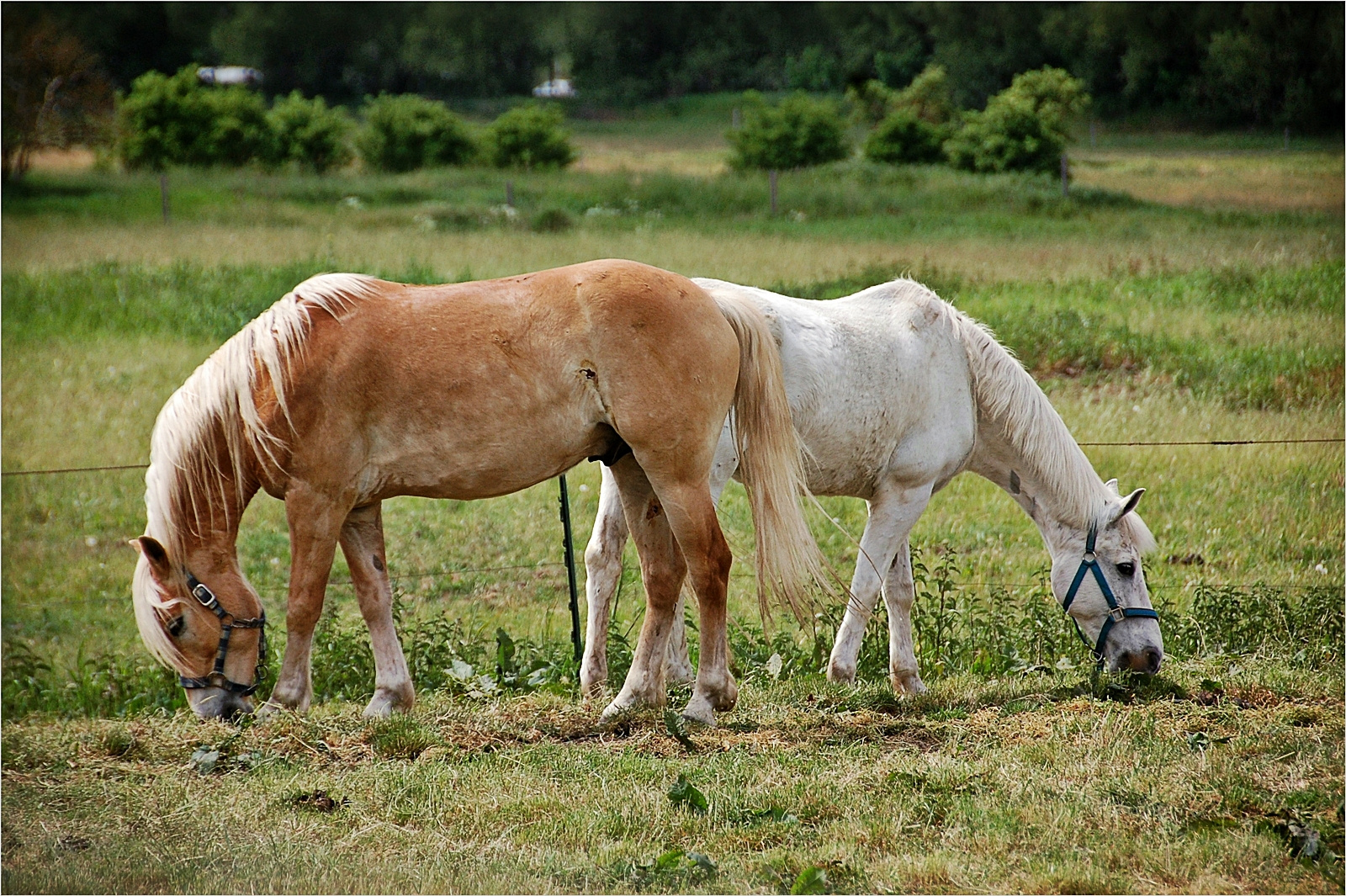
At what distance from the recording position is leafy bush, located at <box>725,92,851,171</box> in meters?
21.8

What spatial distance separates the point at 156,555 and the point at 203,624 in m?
0.31

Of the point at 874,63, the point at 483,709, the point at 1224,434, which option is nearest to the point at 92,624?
the point at 483,709

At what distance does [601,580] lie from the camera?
16.7 feet

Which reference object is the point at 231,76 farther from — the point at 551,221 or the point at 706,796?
the point at 706,796

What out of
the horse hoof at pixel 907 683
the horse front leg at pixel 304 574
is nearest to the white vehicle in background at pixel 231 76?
the horse front leg at pixel 304 574

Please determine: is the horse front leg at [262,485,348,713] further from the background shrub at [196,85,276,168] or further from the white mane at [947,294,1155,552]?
the background shrub at [196,85,276,168]

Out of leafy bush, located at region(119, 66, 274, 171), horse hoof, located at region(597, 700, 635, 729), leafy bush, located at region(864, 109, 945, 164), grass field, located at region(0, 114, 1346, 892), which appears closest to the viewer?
grass field, located at region(0, 114, 1346, 892)

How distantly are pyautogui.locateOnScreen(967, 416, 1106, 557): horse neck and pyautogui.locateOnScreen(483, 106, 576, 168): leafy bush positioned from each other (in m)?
18.0

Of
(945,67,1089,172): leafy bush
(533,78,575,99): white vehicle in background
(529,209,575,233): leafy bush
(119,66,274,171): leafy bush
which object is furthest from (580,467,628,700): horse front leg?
(945,67,1089,172): leafy bush

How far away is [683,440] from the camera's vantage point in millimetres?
4215

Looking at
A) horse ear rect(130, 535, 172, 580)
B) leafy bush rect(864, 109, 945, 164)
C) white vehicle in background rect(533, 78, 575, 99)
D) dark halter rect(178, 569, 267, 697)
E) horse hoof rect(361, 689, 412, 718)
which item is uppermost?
white vehicle in background rect(533, 78, 575, 99)

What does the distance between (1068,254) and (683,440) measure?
41.4 ft

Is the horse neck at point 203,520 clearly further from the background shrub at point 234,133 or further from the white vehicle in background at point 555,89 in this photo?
the white vehicle in background at point 555,89

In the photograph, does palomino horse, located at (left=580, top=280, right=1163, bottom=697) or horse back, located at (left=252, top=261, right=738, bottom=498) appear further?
palomino horse, located at (left=580, top=280, right=1163, bottom=697)
